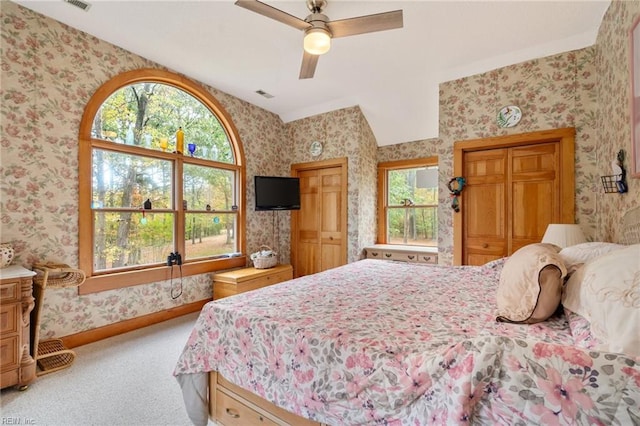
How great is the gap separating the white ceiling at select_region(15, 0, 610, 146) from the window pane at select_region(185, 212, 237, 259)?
182cm

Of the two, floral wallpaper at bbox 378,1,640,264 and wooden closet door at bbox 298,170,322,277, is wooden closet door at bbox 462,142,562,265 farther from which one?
wooden closet door at bbox 298,170,322,277

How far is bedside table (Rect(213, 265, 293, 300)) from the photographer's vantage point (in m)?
3.63

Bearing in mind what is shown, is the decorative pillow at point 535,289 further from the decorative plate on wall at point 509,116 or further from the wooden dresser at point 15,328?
the wooden dresser at point 15,328

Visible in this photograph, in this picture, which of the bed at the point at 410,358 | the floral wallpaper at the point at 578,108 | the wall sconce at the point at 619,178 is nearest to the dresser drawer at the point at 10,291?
the bed at the point at 410,358

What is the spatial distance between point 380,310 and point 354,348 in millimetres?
429

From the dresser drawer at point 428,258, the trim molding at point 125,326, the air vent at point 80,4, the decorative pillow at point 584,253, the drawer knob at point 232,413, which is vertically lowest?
the trim molding at point 125,326

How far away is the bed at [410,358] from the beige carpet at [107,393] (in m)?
0.47

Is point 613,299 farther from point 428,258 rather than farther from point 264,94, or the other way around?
point 264,94

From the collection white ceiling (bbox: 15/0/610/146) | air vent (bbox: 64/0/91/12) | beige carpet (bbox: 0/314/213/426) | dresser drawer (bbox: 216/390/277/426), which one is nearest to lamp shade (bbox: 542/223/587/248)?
white ceiling (bbox: 15/0/610/146)

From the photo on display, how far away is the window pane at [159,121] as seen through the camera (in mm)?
3039

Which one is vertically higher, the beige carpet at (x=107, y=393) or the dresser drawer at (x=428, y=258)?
the dresser drawer at (x=428, y=258)

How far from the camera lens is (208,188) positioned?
395 cm

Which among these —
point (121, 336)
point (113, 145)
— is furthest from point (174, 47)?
point (121, 336)

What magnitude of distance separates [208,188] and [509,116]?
3.79 meters
